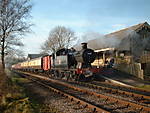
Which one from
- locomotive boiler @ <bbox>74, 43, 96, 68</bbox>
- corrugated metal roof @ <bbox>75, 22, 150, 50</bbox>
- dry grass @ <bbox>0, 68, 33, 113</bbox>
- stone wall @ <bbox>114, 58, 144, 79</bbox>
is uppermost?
corrugated metal roof @ <bbox>75, 22, 150, 50</bbox>

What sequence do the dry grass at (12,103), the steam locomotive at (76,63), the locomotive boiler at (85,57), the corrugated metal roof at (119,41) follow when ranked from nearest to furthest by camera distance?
1. the dry grass at (12,103)
2. the steam locomotive at (76,63)
3. the locomotive boiler at (85,57)
4. the corrugated metal roof at (119,41)

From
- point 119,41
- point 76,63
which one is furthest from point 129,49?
point 76,63

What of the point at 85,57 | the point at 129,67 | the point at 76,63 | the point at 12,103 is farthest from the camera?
the point at 129,67

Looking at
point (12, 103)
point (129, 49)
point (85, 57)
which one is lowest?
point (12, 103)

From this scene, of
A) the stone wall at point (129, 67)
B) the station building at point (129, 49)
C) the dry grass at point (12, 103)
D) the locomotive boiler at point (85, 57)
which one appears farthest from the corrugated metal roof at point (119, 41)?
the dry grass at point (12, 103)

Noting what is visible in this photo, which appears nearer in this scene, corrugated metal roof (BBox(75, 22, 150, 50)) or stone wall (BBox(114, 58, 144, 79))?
stone wall (BBox(114, 58, 144, 79))

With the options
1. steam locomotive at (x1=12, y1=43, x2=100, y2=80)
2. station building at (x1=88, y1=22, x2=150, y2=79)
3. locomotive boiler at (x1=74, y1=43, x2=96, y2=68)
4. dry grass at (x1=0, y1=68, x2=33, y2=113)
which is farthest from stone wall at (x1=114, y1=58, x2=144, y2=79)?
dry grass at (x1=0, y1=68, x2=33, y2=113)

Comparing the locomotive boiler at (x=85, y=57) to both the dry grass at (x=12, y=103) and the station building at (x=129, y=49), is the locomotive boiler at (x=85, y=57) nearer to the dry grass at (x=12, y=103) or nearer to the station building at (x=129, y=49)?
the station building at (x=129, y=49)

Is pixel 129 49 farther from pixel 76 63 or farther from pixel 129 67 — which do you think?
pixel 76 63

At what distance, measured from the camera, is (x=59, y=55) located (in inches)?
859

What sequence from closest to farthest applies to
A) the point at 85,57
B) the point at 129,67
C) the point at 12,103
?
1. the point at 12,103
2. the point at 85,57
3. the point at 129,67

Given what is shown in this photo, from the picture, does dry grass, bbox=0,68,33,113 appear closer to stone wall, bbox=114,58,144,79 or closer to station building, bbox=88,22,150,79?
stone wall, bbox=114,58,144,79

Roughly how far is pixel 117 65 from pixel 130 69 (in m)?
1.91

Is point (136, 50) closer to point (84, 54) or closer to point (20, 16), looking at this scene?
point (84, 54)
